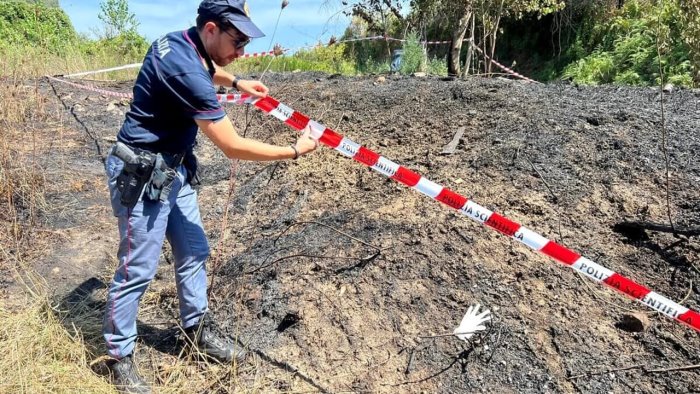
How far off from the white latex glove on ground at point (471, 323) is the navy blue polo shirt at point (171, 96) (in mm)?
1600

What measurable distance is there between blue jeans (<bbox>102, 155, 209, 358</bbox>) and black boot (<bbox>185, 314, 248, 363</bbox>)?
265 millimetres

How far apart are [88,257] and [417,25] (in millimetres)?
7677

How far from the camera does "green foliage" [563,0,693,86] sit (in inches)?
337

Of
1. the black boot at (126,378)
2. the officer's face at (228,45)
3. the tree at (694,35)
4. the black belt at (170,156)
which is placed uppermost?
the tree at (694,35)

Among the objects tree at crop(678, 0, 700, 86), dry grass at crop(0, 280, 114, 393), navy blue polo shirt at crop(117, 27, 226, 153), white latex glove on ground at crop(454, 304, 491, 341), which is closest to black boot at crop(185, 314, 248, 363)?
dry grass at crop(0, 280, 114, 393)

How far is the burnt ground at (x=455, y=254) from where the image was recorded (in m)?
2.58

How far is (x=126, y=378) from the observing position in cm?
251

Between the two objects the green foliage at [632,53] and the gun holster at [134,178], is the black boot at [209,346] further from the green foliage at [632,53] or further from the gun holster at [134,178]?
the green foliage at [632,53]

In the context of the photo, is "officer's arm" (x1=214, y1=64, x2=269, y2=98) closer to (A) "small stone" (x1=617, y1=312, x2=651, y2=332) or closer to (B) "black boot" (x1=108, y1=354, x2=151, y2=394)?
(B) "black boot" (x1=108, y1=354, x2=151, y2=394)

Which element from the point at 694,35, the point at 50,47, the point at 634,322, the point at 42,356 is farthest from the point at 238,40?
the point at 50,47

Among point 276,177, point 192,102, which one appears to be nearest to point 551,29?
point 276,177

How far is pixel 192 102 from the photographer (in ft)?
7.37

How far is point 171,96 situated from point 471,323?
1846mm

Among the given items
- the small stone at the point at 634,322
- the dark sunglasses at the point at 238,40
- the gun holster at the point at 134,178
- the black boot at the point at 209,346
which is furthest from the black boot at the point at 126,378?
the small stone at the point at 634,322
